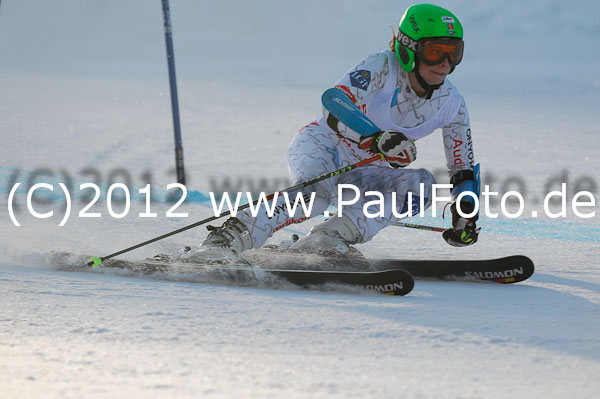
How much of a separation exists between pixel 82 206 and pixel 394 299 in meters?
2.73

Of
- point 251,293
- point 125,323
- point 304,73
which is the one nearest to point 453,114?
point 251,293

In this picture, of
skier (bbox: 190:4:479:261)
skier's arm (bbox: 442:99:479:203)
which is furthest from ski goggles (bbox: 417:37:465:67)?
skier's arm (bbox: 442:99:479:203)

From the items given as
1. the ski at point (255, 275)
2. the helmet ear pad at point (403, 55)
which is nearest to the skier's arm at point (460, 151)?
the helmet ear pad at point (403, 55)

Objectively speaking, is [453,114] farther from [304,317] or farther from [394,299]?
[304,317]

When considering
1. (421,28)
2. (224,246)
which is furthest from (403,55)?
(224,246)

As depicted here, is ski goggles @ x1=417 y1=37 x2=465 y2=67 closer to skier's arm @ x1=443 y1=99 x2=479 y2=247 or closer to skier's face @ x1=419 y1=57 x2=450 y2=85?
skier's face @ x1=419 y1=57 x2=450 y2=85

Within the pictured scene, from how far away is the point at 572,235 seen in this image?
4547mm

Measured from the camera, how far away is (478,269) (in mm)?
3230

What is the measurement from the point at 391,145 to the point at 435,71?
1.48ft

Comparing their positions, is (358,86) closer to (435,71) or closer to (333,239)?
(435,71)

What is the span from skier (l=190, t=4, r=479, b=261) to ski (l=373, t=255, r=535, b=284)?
24 cm

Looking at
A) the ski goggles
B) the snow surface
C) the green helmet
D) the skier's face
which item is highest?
the green helmet

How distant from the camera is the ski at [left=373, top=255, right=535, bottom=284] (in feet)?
10.4

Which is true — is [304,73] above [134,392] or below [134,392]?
above
